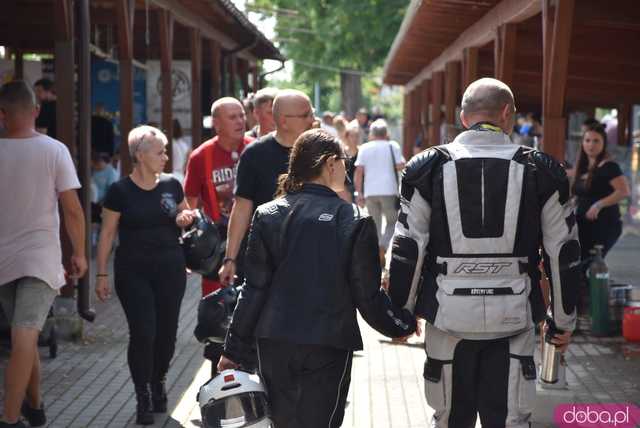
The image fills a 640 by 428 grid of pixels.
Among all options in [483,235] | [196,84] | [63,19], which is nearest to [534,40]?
[196,84]

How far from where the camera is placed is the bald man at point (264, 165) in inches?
261

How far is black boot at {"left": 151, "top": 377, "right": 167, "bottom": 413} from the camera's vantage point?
24.5 feet

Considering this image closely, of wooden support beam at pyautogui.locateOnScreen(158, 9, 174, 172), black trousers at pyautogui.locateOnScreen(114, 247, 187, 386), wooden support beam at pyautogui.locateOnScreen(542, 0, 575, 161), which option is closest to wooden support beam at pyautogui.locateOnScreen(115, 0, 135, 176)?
wooden support beam at pyautogui.locateOnScreen(158, 9, 174, 172)

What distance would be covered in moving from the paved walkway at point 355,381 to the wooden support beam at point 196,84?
7.05m

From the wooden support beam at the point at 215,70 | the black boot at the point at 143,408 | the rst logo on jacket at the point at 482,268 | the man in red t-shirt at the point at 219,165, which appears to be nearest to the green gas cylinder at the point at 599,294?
the man in red t-shirt at the point at 219,165

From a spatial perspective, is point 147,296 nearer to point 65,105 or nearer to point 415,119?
point 65,105

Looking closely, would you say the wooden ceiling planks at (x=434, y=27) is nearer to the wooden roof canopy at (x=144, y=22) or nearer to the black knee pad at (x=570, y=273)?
the wooden roof canopy at (x=144, y=22)

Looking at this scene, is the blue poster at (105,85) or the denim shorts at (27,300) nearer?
the denim shorts at (27,300)

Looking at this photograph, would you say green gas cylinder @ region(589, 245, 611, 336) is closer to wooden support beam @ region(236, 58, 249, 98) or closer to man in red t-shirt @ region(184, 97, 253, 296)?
man in red t-shirt @ region(184, 97, 253, 296)

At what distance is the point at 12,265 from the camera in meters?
6.61

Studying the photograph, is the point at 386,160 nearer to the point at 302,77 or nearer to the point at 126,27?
the point at 126,27

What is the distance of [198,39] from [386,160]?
4.02m

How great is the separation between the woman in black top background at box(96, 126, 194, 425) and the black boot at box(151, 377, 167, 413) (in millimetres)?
28

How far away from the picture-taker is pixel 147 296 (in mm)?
7137
